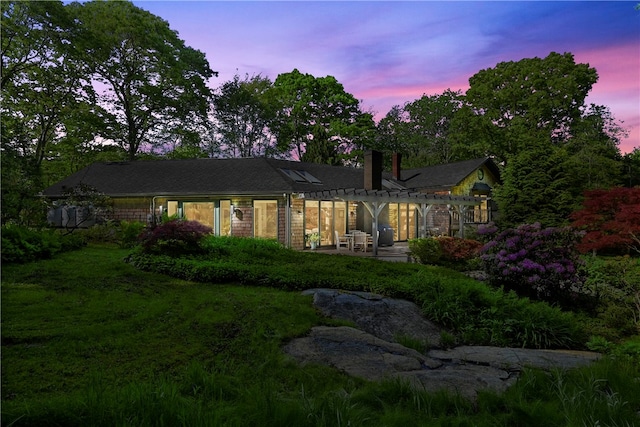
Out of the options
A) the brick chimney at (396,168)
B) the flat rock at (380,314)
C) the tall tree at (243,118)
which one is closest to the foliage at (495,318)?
the flat rock at (380,314)

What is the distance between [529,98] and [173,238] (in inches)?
1274

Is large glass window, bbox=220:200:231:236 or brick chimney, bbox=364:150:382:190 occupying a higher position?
brick chimney, bbox=364:150:382:190

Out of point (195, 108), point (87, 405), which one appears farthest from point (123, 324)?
point (195, 108)

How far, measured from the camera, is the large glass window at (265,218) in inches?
746

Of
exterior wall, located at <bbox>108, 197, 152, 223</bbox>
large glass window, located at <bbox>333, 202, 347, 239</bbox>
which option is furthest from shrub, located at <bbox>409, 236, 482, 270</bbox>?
exterior wall, located at <bbox>108, 197, 152, 223</bbox>

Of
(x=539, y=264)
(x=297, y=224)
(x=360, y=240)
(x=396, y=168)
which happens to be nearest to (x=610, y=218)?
(x=539, y=264)

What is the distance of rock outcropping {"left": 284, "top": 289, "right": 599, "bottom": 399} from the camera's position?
4328 mm

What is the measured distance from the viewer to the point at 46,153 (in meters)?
28.8

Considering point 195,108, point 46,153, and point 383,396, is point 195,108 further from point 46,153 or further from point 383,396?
point 383,396

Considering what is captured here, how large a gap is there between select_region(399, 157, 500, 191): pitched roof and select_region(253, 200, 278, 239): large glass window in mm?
11032

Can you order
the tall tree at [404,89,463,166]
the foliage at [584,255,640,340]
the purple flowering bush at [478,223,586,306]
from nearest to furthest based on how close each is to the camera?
the foliage at [584,255,640,340], the purple flowering bush at [478,223,586,306], the tall tree at [404,89,463,166]

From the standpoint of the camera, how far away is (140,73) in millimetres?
29172

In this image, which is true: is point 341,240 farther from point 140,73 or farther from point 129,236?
point 140,73

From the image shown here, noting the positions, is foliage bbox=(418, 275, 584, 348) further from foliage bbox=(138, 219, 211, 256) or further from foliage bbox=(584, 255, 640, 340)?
foliage bbox=(138, 219, 211, 256)
